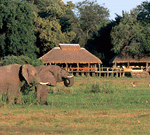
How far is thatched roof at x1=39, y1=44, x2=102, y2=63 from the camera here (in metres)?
40.1

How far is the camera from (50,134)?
7.07m

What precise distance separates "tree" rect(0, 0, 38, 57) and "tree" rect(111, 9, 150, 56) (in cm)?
1084

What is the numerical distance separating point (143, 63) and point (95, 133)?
1529 inches

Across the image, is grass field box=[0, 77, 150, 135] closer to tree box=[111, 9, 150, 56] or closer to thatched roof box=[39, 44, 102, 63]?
tree box=[111, 9, 150, 56]

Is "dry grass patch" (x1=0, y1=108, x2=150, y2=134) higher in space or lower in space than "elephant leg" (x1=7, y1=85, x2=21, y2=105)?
lower

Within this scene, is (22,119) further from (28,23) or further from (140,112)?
(28,23)

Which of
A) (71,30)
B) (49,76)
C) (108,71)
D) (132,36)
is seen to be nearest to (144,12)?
(132,36)

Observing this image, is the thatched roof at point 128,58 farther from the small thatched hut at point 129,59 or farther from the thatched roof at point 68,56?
the thatched roof at point 68,56

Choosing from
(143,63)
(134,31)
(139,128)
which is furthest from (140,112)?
(143,63)

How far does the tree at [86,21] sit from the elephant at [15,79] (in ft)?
131

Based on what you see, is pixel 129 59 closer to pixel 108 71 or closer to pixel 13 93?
pixel 108 71

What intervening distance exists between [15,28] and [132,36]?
571 inches

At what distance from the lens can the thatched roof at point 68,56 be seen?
40094 mm

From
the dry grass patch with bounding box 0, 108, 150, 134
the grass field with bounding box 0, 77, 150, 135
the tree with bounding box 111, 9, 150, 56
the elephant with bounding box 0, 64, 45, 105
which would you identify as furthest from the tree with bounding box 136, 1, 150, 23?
the dry grass patch with bounding box 0, 108, 150, 134
